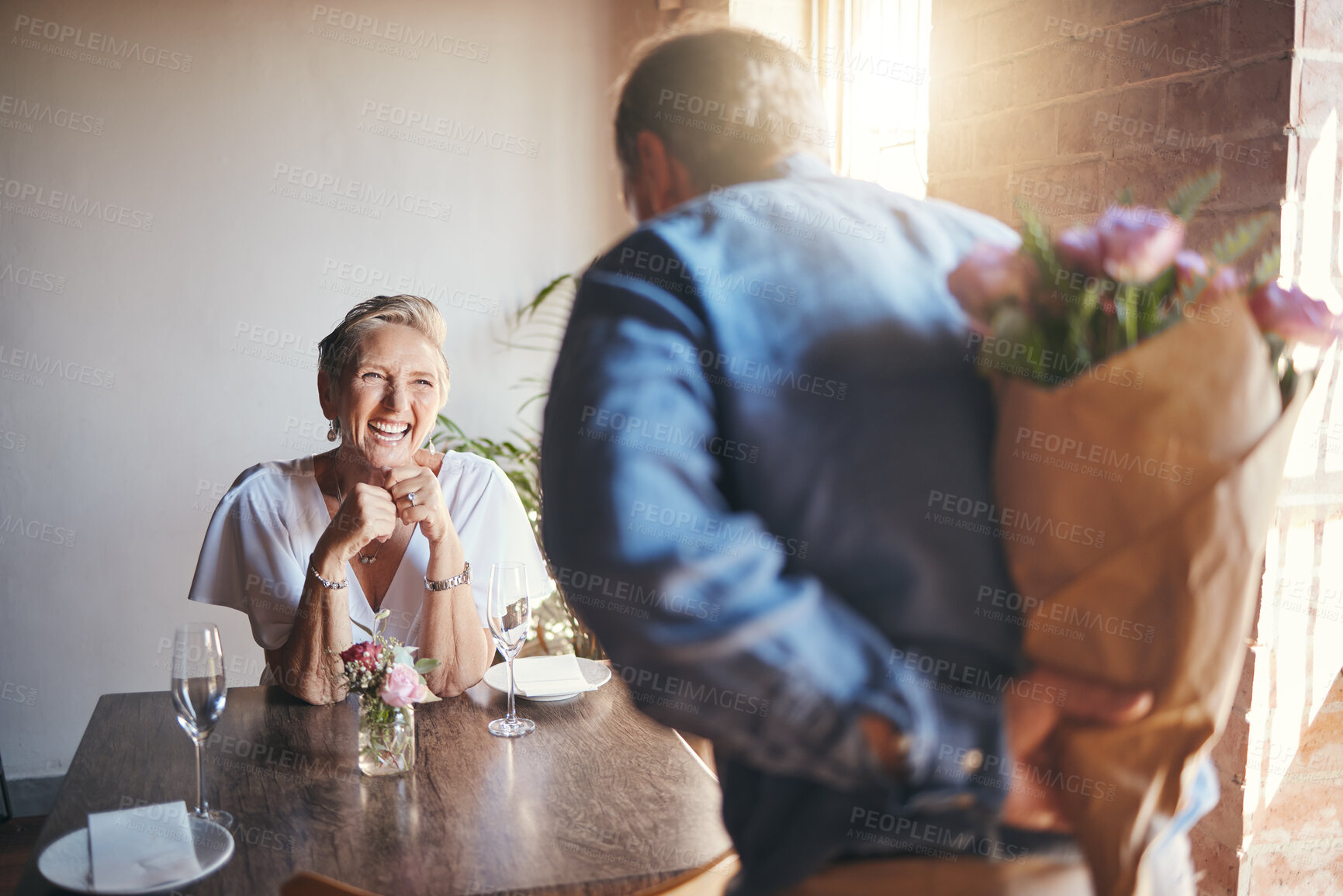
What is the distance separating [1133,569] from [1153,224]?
22cm

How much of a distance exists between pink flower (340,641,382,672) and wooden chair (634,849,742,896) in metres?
0.61

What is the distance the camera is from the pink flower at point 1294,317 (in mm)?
658

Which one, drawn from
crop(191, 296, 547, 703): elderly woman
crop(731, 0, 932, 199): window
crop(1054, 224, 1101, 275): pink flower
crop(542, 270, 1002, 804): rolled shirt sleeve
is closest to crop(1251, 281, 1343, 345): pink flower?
crop(1054, 224, 1101, 275): pink flower

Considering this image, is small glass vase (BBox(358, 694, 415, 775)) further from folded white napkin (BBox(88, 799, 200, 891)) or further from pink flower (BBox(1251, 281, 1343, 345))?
pink flower (BBox(1251, 281, 1343, 345))

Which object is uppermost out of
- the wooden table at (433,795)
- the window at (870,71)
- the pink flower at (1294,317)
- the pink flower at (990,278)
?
the window at (870,71)

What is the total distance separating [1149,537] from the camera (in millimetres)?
645

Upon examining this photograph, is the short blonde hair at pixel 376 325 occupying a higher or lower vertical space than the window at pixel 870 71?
lower

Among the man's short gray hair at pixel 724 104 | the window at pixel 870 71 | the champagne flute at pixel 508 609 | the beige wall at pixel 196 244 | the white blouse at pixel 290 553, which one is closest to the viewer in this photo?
the man's short gray hair at pixel 724 104

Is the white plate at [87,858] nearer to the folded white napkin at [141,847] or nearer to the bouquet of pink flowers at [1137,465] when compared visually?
the folded white napkin at [141,847]

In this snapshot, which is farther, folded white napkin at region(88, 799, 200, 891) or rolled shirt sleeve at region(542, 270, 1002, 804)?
folded white napkin at region(88, 799, 200, 891)

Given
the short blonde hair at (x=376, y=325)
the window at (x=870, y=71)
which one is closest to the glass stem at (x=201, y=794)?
the short blonde hair at (x=376, y=325)

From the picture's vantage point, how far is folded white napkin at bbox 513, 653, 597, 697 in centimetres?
176

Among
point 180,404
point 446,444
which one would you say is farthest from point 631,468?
point 180,404

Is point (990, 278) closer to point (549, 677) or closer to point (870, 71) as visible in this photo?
point (549, 677)
